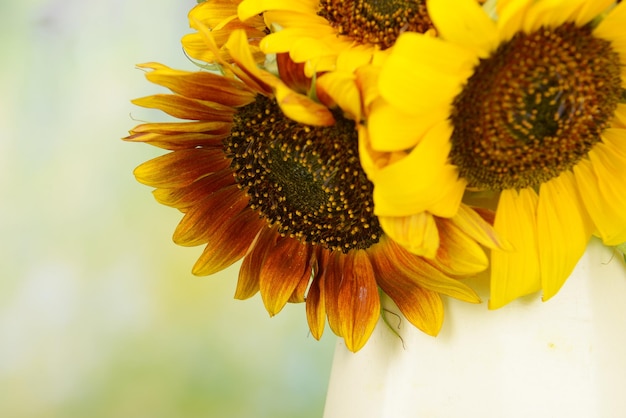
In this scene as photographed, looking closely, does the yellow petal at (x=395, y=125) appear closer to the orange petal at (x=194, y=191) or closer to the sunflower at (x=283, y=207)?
the sunflower at (x=283, y=207)

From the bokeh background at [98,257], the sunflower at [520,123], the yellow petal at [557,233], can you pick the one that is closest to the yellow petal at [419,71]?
the sunflower at [520,123]

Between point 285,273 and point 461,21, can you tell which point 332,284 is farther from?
point 461,21

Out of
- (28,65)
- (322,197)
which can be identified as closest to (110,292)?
(28,65)

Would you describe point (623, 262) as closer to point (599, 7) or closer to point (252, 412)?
point (599, 7)

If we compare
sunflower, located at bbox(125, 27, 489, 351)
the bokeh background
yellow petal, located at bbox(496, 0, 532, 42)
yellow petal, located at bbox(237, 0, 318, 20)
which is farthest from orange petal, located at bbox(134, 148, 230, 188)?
the bokeh background

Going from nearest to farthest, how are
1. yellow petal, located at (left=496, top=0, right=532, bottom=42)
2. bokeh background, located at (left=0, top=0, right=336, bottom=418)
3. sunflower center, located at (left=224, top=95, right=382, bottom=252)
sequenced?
yellow petal, located at (left=496, top=0, right=532, bottom=42) < sunflower center, located at (left=224, top=95, right=382, bottom=252) < bokeh background, located at (left=0, top=0, right=336, bottom=418)

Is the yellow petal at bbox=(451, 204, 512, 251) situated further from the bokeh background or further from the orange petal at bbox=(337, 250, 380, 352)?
the bokeh background
